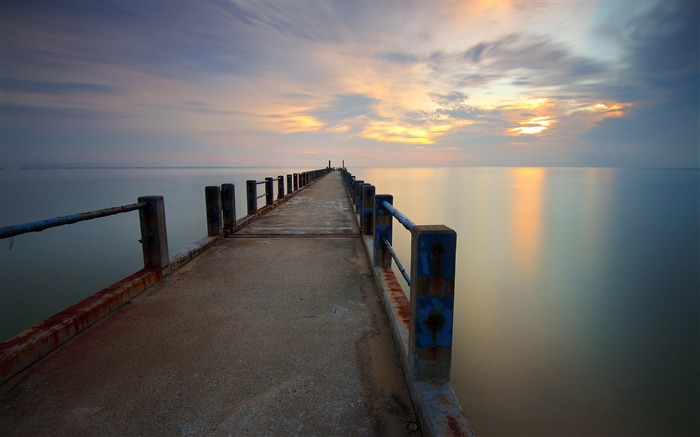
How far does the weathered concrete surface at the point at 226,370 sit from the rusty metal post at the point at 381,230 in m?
0.40

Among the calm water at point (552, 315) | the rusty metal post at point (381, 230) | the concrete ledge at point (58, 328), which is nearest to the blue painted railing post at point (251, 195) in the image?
the concrete ledge at point (58, 328)

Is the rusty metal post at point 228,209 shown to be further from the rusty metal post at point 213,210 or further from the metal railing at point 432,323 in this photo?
the metal railing at point 432,323

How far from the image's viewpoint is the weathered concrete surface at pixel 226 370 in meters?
1.92

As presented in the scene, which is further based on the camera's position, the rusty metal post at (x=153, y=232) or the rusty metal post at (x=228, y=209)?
the rusty metal post at (x=228, y=209)

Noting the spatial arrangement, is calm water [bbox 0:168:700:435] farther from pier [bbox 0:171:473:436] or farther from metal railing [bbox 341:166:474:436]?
metal railing [bbox 341:166:474:436]

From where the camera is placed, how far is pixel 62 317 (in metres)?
2.89

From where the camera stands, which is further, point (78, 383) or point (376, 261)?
point (376, 261)

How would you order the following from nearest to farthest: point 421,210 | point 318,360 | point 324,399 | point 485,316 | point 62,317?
point 324,399 < point 318,360 < point 62,317 < point 485,316 < point 421,210

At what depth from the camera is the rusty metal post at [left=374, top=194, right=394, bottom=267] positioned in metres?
4.24

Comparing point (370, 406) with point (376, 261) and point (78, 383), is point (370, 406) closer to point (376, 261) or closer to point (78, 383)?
point (78, 383)

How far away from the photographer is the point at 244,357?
2.55 m

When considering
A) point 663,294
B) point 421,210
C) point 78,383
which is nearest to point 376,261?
point 78,383

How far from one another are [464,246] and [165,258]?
19.5 m

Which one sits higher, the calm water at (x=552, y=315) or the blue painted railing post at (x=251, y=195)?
the blue painted railing post at (x=251, y=195)
